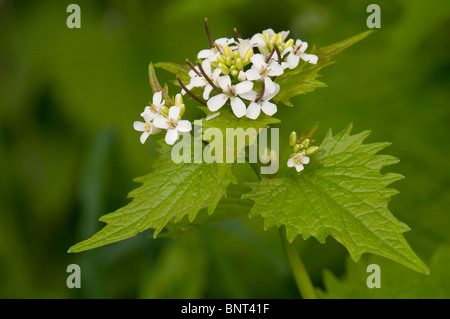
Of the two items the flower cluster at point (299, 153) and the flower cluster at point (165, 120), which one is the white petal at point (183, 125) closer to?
the flower cluster at point (165, 120)

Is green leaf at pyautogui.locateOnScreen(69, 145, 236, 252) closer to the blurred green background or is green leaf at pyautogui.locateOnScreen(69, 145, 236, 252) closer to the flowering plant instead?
the flowering plant

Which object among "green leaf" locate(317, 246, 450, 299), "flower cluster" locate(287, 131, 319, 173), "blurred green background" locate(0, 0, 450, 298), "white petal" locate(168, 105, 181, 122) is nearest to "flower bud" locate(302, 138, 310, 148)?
"flower cluster" locate(287, 131, 319, 173)

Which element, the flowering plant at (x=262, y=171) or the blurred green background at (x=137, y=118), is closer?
the flowering plant at (x=262, y=171)

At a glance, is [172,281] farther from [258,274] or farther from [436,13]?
[436,13]

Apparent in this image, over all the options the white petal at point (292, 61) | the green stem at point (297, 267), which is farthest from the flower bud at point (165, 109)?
the green stem at point (297, 267)

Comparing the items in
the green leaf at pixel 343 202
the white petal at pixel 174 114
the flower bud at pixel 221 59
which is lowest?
the green leaf at pixel 343 202

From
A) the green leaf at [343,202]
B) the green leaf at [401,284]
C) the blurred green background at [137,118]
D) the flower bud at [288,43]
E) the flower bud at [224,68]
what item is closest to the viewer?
the green leaf at [343,202]

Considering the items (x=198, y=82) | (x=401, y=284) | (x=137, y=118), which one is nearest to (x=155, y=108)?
(x=198, y=82)

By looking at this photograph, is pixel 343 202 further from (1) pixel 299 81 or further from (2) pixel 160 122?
(2) pixel 160 122
